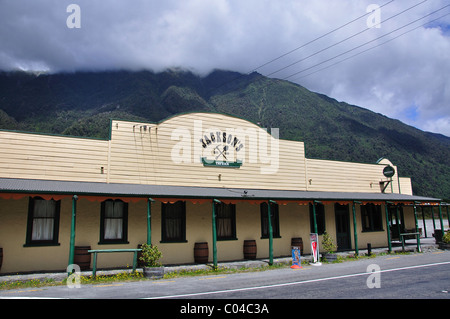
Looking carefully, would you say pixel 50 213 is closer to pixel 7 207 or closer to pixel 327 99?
pixel 7 207

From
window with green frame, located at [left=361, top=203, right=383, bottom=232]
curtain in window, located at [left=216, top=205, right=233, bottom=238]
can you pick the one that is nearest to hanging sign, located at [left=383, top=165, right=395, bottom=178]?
window with green frame, located at [left=361, top=203, right=383, bottom=232]

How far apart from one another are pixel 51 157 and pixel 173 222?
16.8 ft

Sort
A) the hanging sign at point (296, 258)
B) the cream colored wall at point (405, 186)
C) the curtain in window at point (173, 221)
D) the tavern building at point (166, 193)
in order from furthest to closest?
the cream colored wall at point (405, 186) → the curtain in window at point (173, 221) → the hanging sign at point (296, 258) → the tavern building at point (166, 193)

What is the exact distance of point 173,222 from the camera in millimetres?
14719

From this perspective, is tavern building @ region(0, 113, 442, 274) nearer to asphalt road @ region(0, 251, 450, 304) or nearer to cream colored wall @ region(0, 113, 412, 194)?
cream colored wall @ region(0, 113, 412, 194)

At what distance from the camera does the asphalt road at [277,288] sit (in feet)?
26.2

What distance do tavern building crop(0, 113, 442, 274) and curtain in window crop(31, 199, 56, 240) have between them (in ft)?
0.10

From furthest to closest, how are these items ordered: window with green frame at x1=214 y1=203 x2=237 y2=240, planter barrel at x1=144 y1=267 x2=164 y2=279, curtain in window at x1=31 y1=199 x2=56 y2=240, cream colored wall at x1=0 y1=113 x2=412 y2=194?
window with green frame at x1=214 y1=203 x2=237 y2=240
cream colored wall at x1=0 y1=113 x2=412 y2=194
curtain in window at x1=31 y1=199 x2=56 y2=240
planter barrel at x1=144 y1=267 x2=164 y2=279

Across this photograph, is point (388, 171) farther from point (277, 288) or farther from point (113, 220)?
point (113, 220)

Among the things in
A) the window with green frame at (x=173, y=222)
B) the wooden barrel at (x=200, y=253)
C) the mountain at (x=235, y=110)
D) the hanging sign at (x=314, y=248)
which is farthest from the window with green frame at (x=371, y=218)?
the mountain at (x=235, y=110)

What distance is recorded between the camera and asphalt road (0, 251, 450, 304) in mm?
7980

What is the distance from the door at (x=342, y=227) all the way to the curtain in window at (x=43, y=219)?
13.6 meters

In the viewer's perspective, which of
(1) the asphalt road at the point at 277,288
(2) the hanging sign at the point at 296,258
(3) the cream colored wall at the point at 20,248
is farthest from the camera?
(2) the hanging sign at the point at 296,258

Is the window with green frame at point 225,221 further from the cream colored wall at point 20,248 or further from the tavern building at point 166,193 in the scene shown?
the cream colored wall at point 20,248
